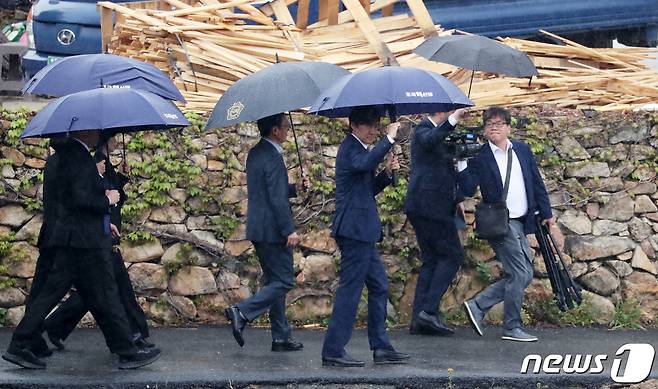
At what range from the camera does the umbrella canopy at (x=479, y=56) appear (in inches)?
372

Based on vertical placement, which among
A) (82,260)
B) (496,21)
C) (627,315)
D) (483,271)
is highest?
(496,21)

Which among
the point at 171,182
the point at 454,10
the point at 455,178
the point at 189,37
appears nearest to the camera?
the point at 455,178

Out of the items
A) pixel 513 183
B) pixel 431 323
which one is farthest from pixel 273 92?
pixel 431 323

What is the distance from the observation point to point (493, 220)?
927 centimetres

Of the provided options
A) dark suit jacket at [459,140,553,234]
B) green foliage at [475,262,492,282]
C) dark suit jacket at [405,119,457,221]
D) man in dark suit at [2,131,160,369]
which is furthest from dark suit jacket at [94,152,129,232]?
green foliage at [475,262,492,282]

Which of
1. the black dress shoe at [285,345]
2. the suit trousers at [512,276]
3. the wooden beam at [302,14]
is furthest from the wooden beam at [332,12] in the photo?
the black dress shoe at [285,345]

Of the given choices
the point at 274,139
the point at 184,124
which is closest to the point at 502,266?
the point at 274,139

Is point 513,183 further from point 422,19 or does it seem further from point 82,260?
point 82,260

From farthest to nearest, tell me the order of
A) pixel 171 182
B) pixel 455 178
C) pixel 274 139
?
1. pixel 171 182
2. pixel 455 178
3. pixel 274 139

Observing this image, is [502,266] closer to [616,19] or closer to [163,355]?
[163,355]

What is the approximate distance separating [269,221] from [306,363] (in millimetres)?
997

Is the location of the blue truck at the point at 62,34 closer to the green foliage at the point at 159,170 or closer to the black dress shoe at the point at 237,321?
Answer: the green foliage at the point at 159,170

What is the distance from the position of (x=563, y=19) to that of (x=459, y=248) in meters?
5.64

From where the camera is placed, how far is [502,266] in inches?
393
